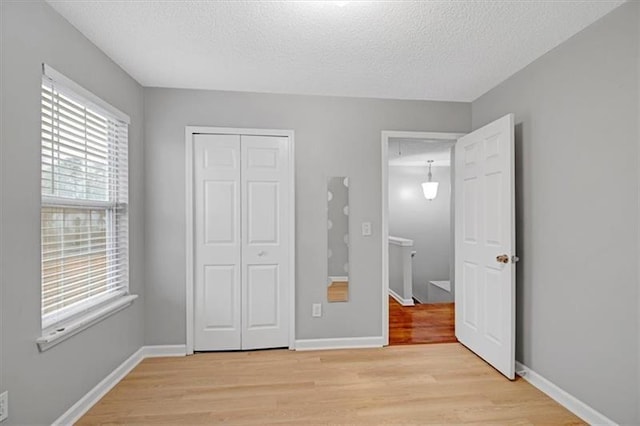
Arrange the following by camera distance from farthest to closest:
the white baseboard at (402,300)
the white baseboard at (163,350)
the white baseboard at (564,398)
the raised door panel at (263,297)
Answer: the white baseboard at (402,300), the raised door panel at (263,297), the white baseboard at (163,350), the white baseboard at (564,398)

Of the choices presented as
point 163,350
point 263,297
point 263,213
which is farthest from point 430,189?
point 163,350

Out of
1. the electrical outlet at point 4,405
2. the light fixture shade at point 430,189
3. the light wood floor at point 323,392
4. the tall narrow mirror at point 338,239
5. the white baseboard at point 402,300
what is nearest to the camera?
the electrical outlet at point 4,405

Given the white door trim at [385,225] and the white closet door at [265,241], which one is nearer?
the white closet door at [265,241]

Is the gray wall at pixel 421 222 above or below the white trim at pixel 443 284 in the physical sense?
above

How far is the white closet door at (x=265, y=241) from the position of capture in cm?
303

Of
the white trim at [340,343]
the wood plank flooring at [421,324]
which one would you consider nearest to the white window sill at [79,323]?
the white trim at [340,343]

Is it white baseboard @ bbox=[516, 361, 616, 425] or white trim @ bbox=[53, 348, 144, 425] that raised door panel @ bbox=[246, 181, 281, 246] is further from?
white baseboard @ bbox=[516, 361, 616, 425]

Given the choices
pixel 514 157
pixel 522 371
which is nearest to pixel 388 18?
pixel 514 157

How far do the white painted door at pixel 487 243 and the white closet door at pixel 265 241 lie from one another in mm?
1675

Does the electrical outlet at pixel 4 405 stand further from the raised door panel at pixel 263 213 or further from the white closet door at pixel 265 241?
the raised door panel at pixel 263 213

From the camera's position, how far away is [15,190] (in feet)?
5.17

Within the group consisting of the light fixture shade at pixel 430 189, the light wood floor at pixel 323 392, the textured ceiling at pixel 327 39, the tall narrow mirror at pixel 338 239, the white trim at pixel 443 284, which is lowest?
the white trim at pixel 443 284

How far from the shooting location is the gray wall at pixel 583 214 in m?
1.79

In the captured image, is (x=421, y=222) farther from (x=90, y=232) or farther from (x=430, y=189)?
(x=90, y=232)
